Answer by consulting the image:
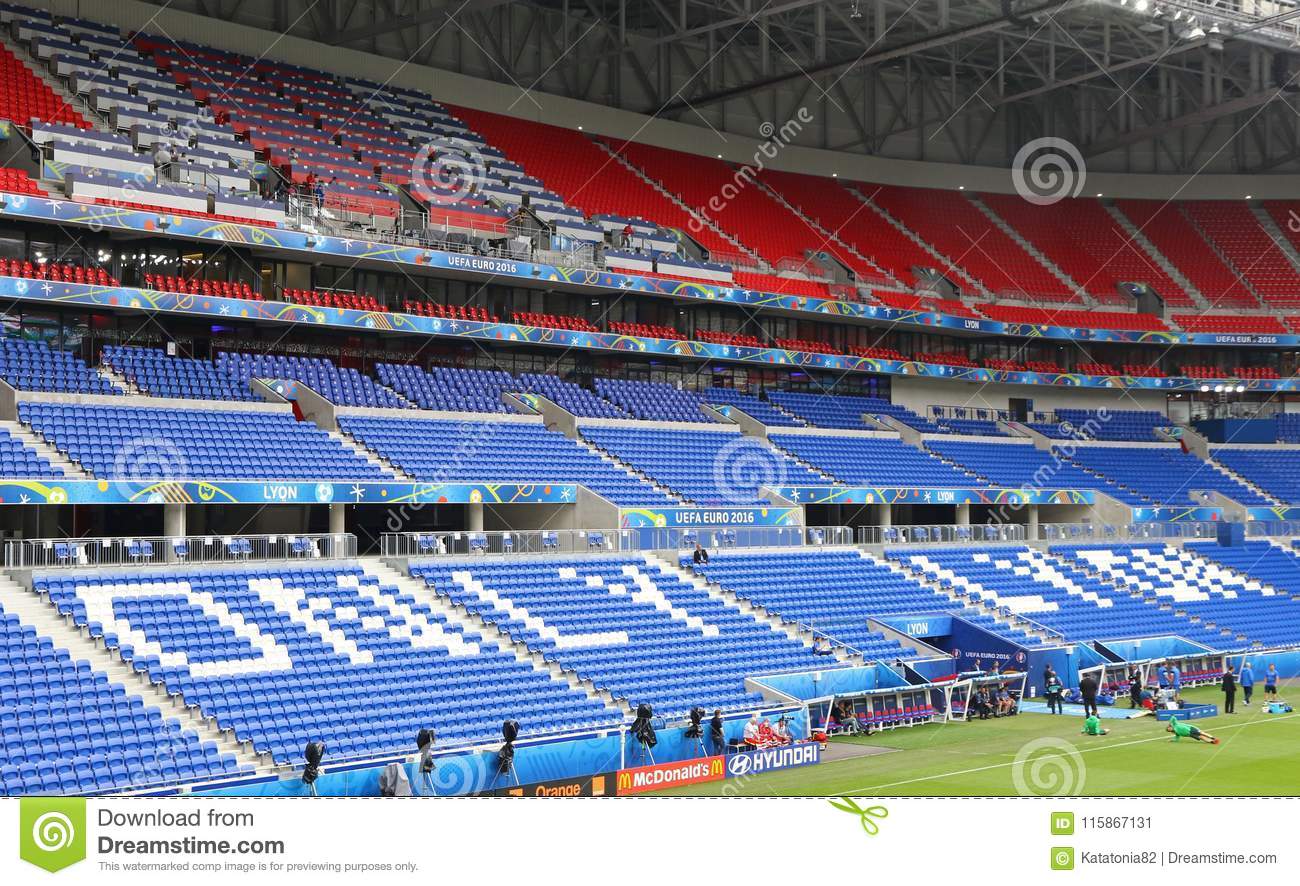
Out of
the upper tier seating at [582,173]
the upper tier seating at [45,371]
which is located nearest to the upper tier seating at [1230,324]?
the upper tier seating at [582,173]

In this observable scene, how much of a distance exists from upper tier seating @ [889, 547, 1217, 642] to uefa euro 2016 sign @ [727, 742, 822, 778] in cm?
1537

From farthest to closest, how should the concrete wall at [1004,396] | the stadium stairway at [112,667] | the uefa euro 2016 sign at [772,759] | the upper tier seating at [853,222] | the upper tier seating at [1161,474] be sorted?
the upper tier seating at [853,222], the concrete wall at [1004,396], the upper tier seating at [1161,474], the uefa euro 2016 sign at [772,759], the stadium stairway at [112,667]

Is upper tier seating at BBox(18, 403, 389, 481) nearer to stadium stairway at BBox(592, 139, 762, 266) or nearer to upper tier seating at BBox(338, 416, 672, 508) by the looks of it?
upper tier seating at BBox(338, 416, 672, 508)

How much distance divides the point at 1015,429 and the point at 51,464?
4276 centimetres

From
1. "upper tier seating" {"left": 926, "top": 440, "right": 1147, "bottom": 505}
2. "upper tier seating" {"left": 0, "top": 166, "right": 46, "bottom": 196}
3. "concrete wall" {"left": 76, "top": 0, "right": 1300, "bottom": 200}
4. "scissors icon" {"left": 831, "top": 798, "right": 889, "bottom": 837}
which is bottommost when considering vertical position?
"scissors icon" {"left": 831, "top": 798, "right": 889, "bottom": 837}

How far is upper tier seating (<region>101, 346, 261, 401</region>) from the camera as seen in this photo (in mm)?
36906

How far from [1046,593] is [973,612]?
4.69 m

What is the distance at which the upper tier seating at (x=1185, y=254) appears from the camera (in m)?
65.9

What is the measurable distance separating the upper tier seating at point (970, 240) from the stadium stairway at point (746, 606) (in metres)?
29.3

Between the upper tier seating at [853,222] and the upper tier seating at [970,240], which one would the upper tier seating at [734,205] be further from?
the upper tier seating at [970,240]

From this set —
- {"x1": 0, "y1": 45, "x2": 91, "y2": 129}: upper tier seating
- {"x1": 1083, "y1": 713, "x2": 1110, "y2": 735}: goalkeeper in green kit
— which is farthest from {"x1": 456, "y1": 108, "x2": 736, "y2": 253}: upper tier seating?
{"x1": 1083, "y1": 713, "x2": 1110, "y2": 735}: goalkeeper in green kit

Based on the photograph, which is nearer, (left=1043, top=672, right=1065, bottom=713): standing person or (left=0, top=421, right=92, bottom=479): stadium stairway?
(left=0, top=421, right=92, bottom=479): stadium stairway

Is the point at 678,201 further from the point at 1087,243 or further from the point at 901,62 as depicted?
the point at 1087,243

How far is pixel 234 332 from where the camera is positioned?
4197 cm
